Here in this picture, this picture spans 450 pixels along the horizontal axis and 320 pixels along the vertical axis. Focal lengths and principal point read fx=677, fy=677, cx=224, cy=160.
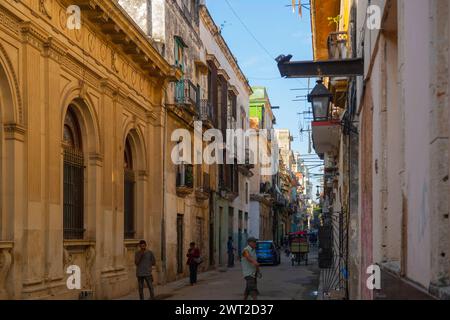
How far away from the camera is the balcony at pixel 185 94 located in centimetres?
2612

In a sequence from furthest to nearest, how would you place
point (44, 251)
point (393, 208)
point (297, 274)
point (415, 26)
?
point (297, 274)
point (44, 251)
point (393, 208)
point (415, 26)

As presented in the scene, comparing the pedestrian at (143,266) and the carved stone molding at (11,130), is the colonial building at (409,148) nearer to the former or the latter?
the carved stone molding at (11,130)

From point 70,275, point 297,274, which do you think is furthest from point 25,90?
point 297,274

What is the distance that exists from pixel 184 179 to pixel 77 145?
1002cm

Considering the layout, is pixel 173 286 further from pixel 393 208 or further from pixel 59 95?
pixel 393 208

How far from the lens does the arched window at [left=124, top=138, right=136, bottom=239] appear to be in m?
21.2

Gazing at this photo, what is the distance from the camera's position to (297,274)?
101 feet

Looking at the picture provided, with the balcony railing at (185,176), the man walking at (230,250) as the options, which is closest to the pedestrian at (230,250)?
the man walking at (230,250)

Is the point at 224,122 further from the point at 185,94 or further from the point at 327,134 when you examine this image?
the point at 327,134

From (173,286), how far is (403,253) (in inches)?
730

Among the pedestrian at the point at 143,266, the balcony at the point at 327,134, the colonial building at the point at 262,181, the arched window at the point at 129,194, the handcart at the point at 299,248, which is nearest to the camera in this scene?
the pedestrian at the point at 143,266

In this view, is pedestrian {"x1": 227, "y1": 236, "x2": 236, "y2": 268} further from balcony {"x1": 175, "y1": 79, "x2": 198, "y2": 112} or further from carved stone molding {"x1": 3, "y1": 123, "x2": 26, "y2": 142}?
carved stone molding {"x1": 3, "y1": 123, "x2": 26, "y2": 142}

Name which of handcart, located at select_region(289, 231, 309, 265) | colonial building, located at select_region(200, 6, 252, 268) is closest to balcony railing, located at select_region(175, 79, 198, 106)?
colonial building, located at select_region(200, 6, 252, 268)

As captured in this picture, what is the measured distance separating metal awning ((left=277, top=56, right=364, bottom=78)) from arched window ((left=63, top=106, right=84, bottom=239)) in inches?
277
